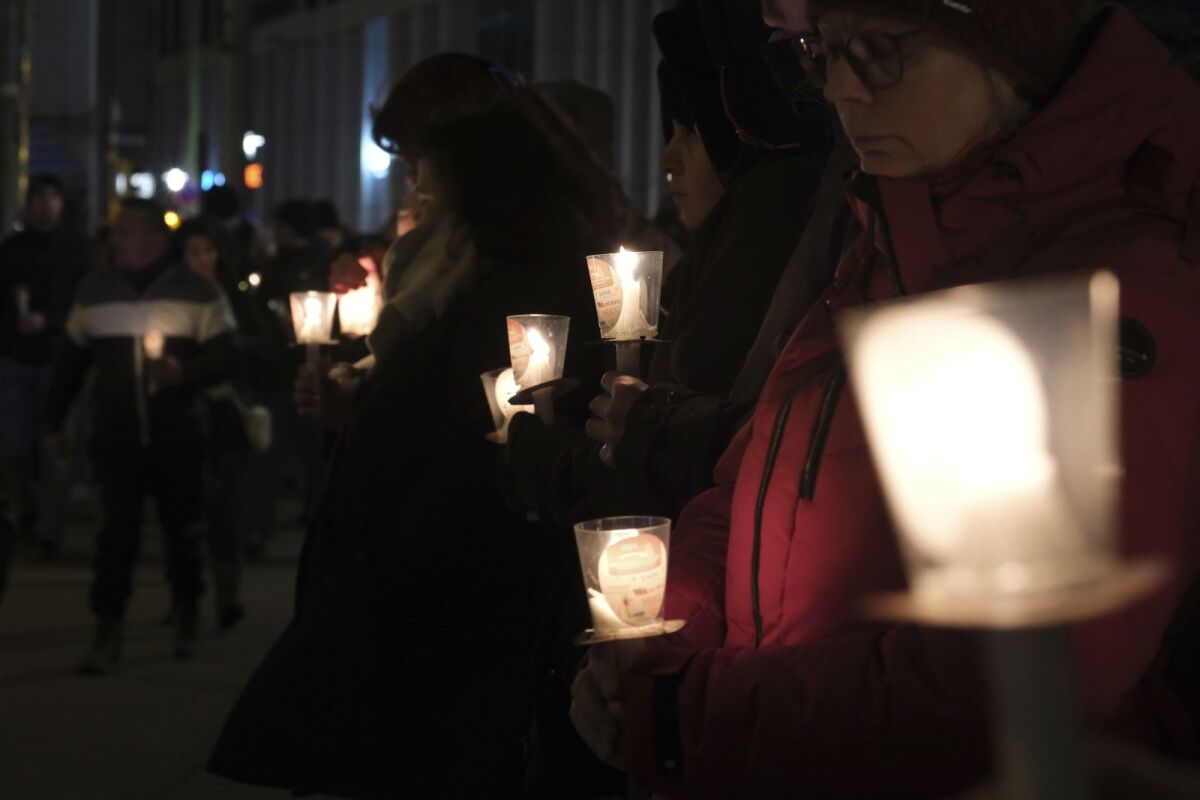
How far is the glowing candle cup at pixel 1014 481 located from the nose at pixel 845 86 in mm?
873

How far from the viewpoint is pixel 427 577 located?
11.1 ft

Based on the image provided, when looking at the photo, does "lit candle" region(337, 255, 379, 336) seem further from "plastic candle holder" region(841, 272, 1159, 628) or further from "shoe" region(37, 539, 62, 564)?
"shoe" region(37, 539, 62, 564)

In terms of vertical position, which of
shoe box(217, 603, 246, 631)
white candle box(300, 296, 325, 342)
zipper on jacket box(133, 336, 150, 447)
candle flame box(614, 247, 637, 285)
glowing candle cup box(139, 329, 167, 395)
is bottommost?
shoe box(217, 603, 246, 631)

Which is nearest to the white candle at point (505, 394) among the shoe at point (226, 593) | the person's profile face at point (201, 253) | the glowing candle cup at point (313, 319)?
the glowing candle cup at point (313, 319)

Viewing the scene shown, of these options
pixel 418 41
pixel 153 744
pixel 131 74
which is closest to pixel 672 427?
pixel 153 744

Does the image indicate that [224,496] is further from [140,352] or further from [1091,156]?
[1091,156]

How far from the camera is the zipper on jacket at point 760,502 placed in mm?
1785

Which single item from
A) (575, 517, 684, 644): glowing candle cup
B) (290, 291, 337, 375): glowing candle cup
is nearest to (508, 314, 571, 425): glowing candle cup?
(575, 517, 684, 644): glowing candle cup

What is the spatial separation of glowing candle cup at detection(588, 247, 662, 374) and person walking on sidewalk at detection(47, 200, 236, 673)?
479 cm

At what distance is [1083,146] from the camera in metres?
1.64

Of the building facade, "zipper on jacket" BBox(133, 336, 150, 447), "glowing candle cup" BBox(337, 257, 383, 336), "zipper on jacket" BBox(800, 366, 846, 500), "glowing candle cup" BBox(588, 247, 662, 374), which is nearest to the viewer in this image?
"zipper on jacket" BBox(800, 366, 846, 500)

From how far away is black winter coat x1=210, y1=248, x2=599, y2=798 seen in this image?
11.0 feet

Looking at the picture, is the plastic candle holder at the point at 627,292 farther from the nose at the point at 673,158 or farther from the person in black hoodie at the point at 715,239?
the nose at the point at 673,158

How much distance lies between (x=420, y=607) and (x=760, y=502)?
1.73 metres
